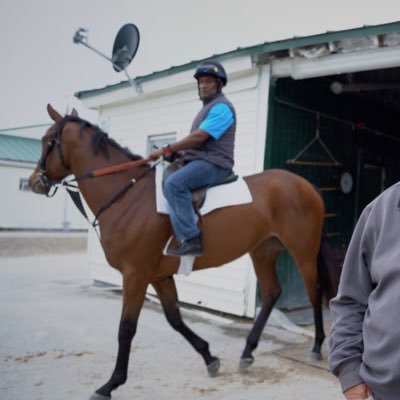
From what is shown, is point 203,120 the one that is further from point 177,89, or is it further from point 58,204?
point 58,204

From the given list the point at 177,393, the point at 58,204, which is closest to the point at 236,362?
the point at 177,393

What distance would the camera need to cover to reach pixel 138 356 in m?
4.16

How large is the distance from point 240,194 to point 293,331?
6.82ft

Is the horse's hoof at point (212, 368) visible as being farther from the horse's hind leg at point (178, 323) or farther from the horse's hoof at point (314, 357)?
the horse's hoof at point (314, 357)

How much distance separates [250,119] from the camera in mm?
5738

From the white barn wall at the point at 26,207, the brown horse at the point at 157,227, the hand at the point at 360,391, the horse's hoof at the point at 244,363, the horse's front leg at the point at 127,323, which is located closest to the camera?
the hand at the point at 360,391

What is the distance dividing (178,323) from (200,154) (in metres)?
1.48

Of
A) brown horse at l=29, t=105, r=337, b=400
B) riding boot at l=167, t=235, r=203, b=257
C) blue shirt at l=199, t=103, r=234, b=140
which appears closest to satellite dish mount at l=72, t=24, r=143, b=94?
brown horse at l=29, t=105, r=337, b=400

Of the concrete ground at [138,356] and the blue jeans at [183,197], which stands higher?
the blue jeans at [183,197]

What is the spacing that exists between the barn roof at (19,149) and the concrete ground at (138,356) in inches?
722

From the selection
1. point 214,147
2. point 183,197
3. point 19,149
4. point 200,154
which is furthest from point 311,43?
point 19,149

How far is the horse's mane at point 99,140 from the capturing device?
378 centimetres

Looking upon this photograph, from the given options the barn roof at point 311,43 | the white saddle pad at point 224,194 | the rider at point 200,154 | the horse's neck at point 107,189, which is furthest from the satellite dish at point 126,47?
the horse's neck at point 107,189

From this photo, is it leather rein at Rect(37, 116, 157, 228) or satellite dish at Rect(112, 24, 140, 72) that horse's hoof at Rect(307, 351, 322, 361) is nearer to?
leather rein at Rect(37, 116, 157, 228)
